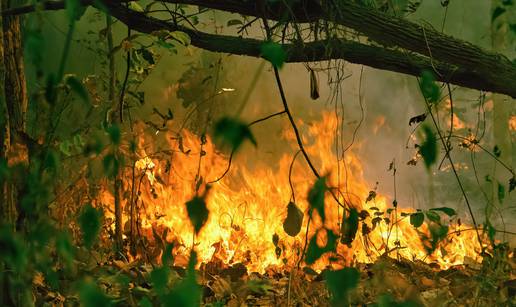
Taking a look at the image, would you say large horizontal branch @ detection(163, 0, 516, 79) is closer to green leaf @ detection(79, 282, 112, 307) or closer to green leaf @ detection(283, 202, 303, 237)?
green leaf @ detection(283, 202, 303, 237)

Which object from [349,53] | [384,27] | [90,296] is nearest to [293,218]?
[90,296]

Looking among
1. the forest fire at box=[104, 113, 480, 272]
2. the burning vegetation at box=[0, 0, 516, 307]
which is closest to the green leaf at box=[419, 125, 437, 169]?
the burning vegetation at box=[0, 0, 516, 307]

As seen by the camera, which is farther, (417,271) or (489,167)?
(489,167)

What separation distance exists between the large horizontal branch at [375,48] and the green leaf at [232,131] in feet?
5.77

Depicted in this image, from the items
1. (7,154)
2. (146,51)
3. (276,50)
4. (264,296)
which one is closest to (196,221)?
(276,50)

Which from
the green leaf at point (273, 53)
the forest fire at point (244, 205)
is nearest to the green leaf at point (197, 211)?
the green leaf at point (273, 53)

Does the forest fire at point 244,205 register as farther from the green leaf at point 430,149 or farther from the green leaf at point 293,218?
Answer: the green leaf at point 430,149

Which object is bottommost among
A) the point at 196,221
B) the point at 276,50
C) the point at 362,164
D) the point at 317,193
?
the point at 196,221

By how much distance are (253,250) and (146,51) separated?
2713 mm

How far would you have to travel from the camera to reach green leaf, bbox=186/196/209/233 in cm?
162

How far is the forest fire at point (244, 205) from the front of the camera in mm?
5789

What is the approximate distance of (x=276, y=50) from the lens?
164cm

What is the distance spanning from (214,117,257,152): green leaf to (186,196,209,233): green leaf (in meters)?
0.30

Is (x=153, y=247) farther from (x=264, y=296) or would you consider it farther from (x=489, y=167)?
(x=489, y=167)
